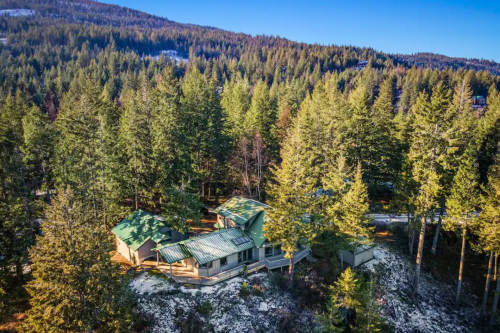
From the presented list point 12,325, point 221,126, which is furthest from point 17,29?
point 12,325

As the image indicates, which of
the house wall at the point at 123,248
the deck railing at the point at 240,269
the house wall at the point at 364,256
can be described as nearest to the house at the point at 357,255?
the house wall at the point at 364,256

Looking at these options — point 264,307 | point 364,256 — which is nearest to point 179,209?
point 264,307

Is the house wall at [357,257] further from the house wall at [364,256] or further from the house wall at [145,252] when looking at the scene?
the house wall at [145,252]

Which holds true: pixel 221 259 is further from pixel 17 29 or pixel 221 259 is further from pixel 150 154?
pixel 17 29

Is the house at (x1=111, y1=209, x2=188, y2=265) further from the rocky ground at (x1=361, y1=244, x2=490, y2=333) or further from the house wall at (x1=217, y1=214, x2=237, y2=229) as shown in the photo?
the rocky ground at (x1=361, y1=244, x2=490, y2=333)

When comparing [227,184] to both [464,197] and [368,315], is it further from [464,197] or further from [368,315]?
[464,197]

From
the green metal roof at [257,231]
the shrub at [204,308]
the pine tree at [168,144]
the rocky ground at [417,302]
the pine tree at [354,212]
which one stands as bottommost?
the rocky ground at [417,302]
